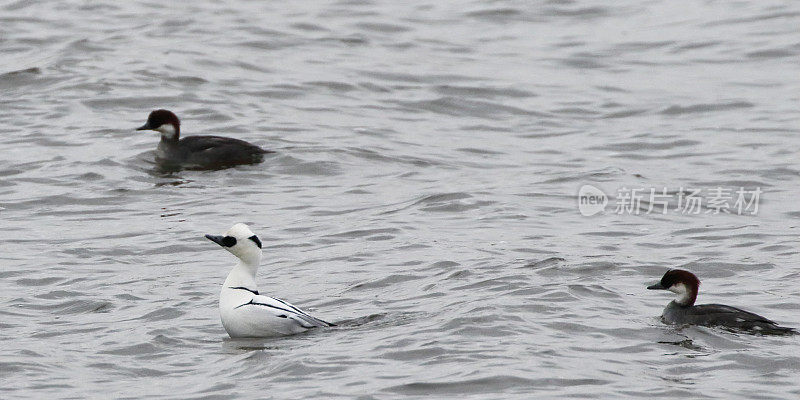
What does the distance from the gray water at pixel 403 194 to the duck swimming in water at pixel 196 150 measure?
0.67ft

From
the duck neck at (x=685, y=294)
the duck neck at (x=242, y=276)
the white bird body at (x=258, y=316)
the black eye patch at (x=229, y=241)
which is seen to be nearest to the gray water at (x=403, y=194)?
the white bird body at (x=258, y=316)

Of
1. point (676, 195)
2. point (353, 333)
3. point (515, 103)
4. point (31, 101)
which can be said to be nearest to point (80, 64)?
point (31, 101)

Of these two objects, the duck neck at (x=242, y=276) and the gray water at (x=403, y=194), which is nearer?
the gray water at (x=403, y=194)

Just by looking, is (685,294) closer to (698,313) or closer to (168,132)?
(698,313)

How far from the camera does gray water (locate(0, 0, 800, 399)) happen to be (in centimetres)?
961

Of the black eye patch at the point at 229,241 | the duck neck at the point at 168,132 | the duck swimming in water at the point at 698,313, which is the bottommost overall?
the duck swimming in water at the point at 698,313

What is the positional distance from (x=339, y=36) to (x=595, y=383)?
16.4 meters

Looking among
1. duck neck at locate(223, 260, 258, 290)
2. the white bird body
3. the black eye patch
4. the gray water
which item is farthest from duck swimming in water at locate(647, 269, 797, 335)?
the black eye patch

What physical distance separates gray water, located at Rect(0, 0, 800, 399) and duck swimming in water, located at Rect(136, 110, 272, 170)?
0.20 m

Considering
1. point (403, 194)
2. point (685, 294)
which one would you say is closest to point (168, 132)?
point (403, 194)

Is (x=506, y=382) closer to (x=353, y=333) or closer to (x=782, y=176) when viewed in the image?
(x=353, y=333)

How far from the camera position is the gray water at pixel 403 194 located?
378 inches

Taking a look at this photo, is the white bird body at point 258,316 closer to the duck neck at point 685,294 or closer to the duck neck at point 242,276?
the duck neck at point 242,276

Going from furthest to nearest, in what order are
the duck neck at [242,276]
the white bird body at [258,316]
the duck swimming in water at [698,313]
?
the duck neck at [242,276]
the white bird body at [258,316]
the duck swimming in water at [698,313]
